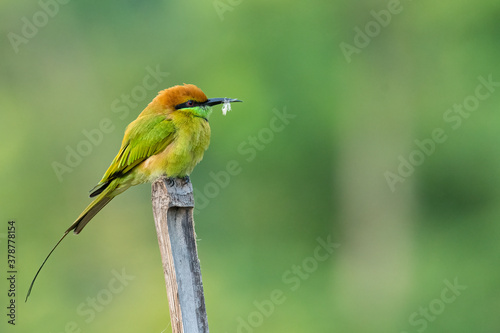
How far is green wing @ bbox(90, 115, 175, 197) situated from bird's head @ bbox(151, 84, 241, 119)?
0.39 ft

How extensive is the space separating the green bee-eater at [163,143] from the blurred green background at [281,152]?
580cm

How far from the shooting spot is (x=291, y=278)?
10.7 meters

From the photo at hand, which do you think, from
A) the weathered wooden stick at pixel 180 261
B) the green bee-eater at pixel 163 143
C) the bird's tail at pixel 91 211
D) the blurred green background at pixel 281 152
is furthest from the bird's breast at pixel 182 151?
the blurred green background at pixel 281 152

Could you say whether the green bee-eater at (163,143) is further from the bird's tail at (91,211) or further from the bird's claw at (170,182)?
the bird's claw at (170,182)

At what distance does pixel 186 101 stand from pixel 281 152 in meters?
8.65

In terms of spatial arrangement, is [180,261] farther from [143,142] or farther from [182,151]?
[143,142]

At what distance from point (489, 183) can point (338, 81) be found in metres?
2.96

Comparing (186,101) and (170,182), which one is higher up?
(186,101)

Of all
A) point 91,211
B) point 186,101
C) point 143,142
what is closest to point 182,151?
point 143,142

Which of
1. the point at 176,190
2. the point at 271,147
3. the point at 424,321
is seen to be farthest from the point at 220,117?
the point at 176,190

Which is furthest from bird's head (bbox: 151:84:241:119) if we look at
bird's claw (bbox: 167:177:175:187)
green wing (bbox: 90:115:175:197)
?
bird's claw (bbox: 167:177:175:187)

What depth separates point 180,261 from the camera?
325 centimetres

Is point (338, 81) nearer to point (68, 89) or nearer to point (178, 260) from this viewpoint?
point (68, 89)

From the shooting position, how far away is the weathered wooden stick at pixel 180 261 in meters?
3.20
